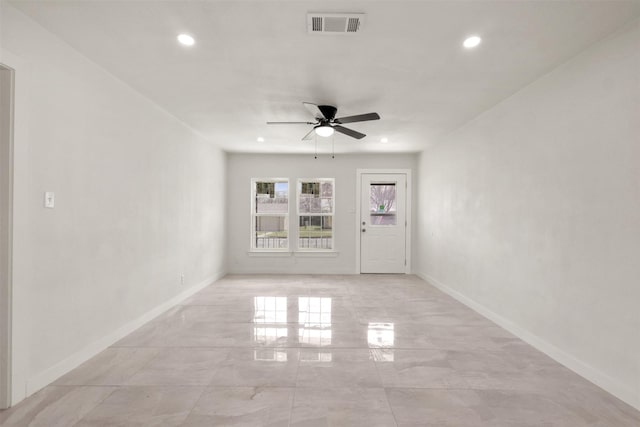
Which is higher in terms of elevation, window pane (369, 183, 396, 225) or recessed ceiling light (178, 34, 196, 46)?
Result: recessed ceiling light (178, 34, 196, 46)

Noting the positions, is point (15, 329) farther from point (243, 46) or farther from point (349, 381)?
point (243, 46)

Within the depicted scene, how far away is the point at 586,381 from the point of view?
255 cm

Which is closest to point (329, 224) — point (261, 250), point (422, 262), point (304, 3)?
point (261, 250)

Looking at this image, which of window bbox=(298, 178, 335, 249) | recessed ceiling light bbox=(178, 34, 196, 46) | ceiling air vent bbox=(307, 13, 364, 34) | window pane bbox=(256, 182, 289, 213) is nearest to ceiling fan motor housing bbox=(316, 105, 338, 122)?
ceiling air vent bbox=(307, 13, 364, 34)

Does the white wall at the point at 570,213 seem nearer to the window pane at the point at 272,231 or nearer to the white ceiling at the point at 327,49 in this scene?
the white ceiling at the point at 327,49

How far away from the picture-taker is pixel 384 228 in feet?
23.4

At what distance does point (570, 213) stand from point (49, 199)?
4.07 metres

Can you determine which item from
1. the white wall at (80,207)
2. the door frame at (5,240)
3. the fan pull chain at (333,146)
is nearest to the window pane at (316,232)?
the fan pull chain at (333,146)

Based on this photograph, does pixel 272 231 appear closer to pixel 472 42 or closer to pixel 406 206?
pixel 406 206

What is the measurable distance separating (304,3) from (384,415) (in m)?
2.60

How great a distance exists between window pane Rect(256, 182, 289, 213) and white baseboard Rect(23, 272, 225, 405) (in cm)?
300

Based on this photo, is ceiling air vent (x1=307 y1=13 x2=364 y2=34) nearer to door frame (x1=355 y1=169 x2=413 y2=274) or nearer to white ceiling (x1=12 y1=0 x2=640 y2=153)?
white ceiling (x1=12 y1=0 x2=640 y2=153)

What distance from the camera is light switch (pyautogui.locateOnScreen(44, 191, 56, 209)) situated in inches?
95.6

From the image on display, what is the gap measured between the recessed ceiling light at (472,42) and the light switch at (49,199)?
3260mm
